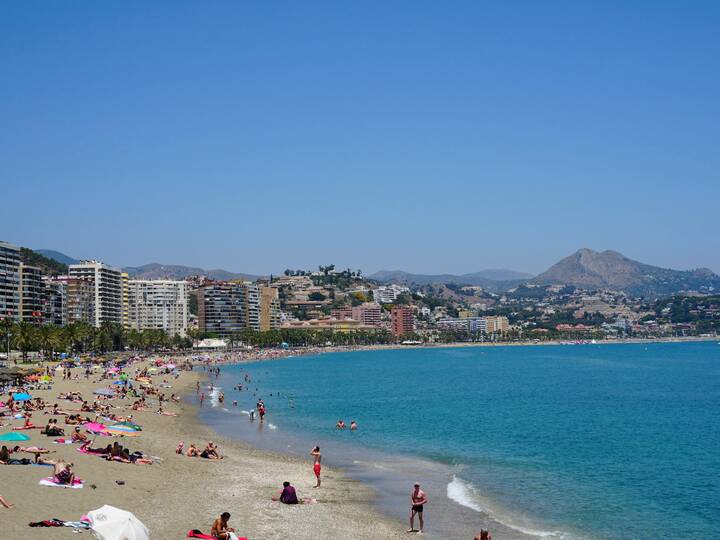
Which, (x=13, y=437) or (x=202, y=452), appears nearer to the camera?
(x=13, y=437)

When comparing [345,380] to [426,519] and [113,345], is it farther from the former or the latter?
[426,519]

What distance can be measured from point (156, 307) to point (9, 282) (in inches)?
2914

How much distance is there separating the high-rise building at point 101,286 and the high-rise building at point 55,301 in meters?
8.71

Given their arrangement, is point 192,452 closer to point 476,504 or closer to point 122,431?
point 122,431

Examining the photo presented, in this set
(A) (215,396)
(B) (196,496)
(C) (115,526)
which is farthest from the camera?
(A) (215,396)

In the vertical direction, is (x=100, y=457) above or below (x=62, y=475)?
below

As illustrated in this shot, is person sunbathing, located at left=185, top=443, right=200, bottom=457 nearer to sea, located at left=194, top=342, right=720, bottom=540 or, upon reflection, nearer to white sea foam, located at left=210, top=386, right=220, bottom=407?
sea, located at left=194, top=342, right=720, bottom=540

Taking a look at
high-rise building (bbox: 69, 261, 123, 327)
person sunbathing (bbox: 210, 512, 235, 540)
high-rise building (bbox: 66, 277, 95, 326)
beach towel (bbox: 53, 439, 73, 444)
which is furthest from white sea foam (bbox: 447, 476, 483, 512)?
high-rise building (bbox: 69, 261, 123, 327)

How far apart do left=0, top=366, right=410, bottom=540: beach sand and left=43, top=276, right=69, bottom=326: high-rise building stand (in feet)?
347

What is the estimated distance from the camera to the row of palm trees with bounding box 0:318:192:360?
85.6 meters

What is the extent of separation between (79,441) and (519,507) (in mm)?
16976

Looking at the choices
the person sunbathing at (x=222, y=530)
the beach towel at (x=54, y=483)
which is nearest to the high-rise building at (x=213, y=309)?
the beach towel at (x=54, y=483)

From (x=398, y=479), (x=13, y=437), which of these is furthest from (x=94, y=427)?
(x=398, y=479)

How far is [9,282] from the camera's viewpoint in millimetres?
114750
